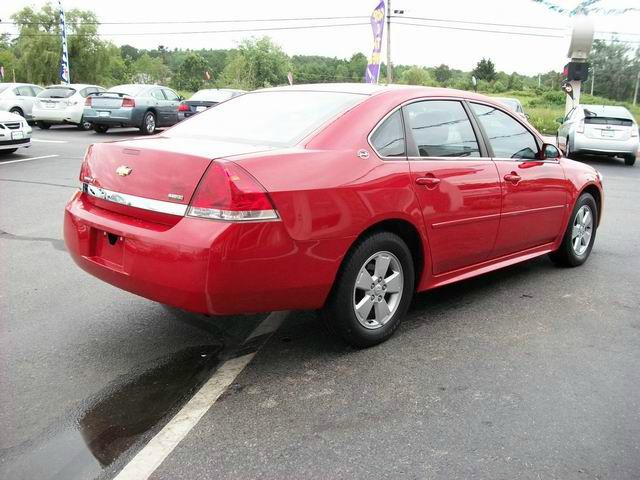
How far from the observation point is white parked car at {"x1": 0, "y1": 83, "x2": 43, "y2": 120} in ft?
65.8

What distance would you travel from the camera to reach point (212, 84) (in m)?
106

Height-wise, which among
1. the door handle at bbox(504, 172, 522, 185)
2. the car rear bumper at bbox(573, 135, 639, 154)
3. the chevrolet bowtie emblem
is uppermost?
the chevrolet bowtie emblem

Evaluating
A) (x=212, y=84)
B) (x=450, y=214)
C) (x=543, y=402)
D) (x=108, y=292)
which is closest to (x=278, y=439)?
(x=543, y=402)

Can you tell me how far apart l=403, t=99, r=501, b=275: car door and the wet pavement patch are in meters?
1.65

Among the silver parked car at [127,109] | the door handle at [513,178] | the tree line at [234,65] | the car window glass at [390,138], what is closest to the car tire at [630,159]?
the tree line at [234,65]

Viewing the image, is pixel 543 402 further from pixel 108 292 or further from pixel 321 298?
pixel 108 292

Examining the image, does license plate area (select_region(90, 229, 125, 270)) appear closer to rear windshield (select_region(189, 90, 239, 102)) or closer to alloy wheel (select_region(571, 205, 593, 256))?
alloy wheel (select_region(571, 205, 593, 256))

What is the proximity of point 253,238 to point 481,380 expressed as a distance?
4.86 feet

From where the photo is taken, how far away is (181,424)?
9.31ft

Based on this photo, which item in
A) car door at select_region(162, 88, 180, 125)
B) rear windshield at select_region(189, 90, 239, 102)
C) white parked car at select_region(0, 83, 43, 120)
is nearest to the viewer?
rear windshield at select_region(189, 90, 239, 102)

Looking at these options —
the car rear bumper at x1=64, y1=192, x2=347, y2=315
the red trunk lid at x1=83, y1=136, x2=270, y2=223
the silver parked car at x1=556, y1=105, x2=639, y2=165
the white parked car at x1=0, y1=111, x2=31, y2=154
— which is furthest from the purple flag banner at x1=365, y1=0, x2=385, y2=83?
the car rear bumper at x1=64, y1=192, x2=347, y2=315

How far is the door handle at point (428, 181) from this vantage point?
3822mm

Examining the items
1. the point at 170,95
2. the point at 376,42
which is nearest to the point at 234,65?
the point at 376,42

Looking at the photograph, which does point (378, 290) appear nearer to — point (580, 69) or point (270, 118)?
point (270, 118)
